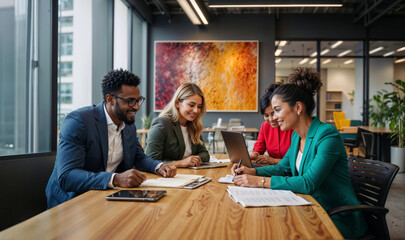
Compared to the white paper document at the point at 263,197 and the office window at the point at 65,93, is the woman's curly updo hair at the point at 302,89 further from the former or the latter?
the office window at the point at 65,93

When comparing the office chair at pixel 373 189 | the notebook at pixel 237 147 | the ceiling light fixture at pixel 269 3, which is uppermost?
the ceiling light fixture at pixel 269 3

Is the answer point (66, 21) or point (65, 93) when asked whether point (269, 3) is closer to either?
point (66, 21)

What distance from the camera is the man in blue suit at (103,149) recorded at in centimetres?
168

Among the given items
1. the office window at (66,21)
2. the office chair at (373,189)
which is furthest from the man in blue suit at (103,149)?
the office window at (66,21)

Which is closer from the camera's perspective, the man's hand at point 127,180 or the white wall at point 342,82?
the man's hand at point 127,180

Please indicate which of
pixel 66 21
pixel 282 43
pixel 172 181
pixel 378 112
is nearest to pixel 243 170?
pixel 172 181

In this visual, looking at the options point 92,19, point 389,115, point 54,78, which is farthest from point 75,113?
point 389,115

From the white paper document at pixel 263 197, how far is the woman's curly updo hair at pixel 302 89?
587 mm

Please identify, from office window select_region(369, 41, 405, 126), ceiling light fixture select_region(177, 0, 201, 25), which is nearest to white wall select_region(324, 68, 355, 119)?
office window select_region(369, 41, 405, 126)

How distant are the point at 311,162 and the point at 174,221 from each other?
97 cm

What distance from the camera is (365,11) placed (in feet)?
25.7

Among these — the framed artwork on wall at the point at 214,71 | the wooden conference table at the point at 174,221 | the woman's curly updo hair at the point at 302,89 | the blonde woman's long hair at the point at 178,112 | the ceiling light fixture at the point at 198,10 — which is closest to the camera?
the wooden conference table at the point at 174,221

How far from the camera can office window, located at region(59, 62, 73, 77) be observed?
4644 millimetres

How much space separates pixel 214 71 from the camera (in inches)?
352
